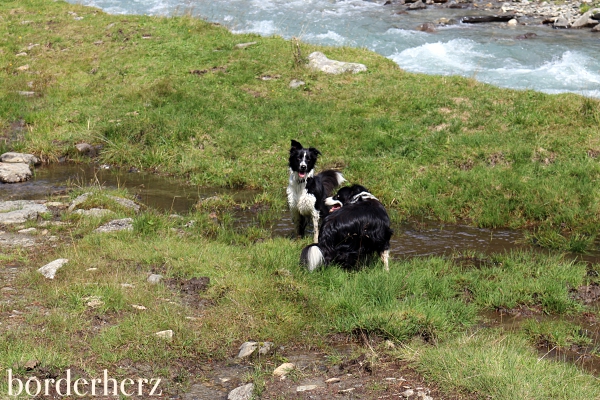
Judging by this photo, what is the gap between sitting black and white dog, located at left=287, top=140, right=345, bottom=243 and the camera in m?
8.55

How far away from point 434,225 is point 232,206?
3256 mm

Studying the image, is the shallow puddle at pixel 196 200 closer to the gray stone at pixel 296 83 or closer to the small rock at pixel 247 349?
the small rock at pixel 247 349

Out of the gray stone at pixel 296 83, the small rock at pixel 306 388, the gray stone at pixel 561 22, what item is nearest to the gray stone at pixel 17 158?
the gray stone at pixel 296 83

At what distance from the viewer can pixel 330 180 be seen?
30.2 feet

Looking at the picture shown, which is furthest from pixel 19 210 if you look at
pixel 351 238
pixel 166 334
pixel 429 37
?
pixel 429 37

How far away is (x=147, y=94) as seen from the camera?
552 inches

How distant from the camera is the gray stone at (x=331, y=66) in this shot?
48.4 feet

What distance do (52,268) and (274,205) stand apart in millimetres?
4073

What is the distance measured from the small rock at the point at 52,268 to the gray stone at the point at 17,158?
5.50 metres

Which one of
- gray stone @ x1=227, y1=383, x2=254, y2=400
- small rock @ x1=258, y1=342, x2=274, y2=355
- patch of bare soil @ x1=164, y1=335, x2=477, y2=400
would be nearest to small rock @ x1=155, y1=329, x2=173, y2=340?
patch of bare soil @ x1=164, y1=335, x2=477, y2=400

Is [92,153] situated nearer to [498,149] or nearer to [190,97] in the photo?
[190,97]

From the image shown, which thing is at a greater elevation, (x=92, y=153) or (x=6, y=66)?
(x=6, y=66)

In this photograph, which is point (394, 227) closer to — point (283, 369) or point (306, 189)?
point (306, 189)

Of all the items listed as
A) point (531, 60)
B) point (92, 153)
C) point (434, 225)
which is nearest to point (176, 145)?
point (92, 153)
